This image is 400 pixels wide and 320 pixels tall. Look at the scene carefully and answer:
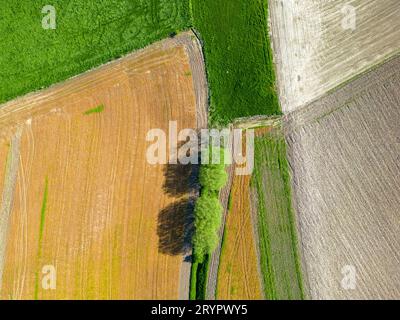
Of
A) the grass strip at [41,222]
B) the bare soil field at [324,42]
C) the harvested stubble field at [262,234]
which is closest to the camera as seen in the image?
the grass strip at [41,222]

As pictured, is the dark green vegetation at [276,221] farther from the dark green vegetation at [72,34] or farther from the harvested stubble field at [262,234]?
the dark green vegetation at [72,34]

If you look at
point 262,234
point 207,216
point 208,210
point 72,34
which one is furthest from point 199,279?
point 72,34

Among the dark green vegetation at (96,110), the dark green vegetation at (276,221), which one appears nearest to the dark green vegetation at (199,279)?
the dark green vegetation at (276,221)

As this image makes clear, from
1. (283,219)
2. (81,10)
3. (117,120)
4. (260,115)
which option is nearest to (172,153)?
(117,120)

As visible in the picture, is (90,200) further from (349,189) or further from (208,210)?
(349,189)

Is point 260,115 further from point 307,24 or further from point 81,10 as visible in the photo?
point 81,10

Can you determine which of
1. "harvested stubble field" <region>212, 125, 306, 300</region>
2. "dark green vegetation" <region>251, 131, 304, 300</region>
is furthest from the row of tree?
"dark green vegetation" <region>251, 131, 304, 300</region>

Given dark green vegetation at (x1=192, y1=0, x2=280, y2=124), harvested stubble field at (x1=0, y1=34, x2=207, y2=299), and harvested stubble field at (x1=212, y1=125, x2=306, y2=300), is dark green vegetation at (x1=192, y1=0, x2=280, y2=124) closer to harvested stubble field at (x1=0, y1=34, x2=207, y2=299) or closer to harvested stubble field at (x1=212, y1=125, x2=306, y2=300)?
harvested stubble field at (x1=212, y1=125, x2=306, y2=300)
